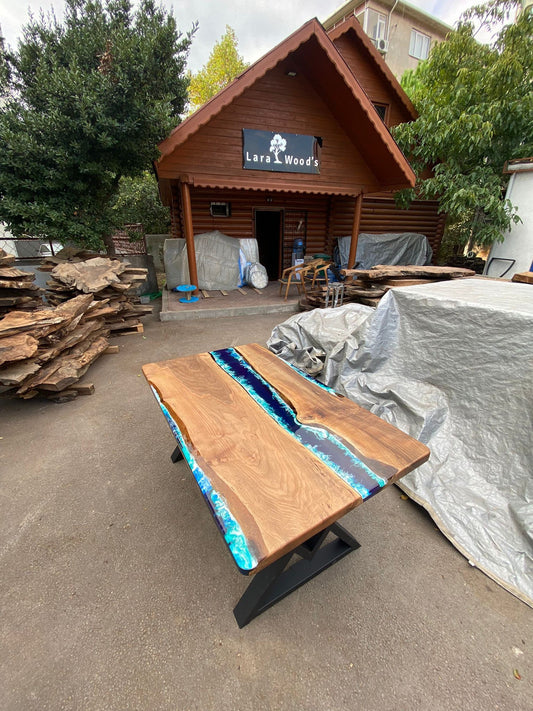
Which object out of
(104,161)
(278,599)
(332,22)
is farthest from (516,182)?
(332,22)

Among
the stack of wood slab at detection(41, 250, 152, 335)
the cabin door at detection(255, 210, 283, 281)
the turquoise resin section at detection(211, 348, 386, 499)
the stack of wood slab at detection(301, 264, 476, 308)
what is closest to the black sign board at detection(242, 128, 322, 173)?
the cabin door at detection(255, 210, 283, 281)

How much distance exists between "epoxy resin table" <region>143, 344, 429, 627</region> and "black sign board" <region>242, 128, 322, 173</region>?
6109mm

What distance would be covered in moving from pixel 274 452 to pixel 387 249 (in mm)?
9847

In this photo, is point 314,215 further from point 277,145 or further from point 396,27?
point 396,27

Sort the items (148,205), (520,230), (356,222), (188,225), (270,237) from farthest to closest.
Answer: (148,205)
(270,237)
(356,222)
(520,230)
(188,225)

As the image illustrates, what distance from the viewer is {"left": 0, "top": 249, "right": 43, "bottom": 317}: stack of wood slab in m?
3.28

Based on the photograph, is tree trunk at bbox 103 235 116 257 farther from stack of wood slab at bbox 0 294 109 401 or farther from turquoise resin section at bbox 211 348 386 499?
turquoise resin section at bbox 211 348 386 499

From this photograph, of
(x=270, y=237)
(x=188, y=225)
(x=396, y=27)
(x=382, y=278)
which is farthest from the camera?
(x=396, y=27)

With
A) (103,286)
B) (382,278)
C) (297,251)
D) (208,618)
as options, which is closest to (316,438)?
(208,618)

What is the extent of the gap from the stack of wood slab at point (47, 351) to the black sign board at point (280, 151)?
479 centimetres

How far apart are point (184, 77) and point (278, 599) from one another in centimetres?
825

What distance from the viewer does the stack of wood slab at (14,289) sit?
328 centimetres

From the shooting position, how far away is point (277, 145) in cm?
641

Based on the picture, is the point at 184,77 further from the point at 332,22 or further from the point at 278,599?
the point at 332,22
